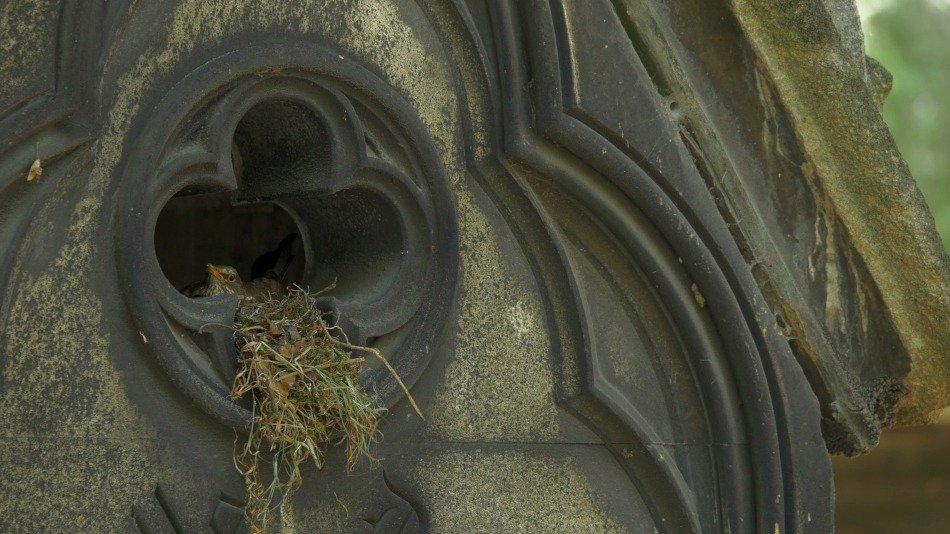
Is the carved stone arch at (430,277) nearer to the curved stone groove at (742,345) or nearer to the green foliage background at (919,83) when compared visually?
the curved stone groove at (742,345)

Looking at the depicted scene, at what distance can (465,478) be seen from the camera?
3.01m

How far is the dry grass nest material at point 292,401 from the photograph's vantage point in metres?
2.63

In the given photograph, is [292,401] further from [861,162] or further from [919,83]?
[919,83]

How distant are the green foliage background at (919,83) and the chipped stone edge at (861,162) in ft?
17.7

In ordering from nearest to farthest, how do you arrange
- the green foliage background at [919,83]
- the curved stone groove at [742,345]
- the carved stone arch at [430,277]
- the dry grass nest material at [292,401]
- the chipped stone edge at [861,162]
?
the carved stone arch at [430,277] < the dry grass nest material at [292,401] < the curved stone groove at [742,345] < the chipped stone edge at [861,162] < the green foliage background at [919,83]

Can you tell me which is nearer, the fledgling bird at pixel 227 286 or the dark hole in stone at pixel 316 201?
the dark hole in stone at pixel 316 201

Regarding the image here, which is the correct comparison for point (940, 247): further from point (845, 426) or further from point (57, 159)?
point (57, 159)

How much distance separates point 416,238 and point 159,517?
2.92 ft

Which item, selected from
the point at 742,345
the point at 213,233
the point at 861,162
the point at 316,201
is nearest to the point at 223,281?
the point at 316,201

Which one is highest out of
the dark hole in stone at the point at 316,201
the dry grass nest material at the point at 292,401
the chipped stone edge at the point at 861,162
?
the chipped stone edge at the point at 861,162

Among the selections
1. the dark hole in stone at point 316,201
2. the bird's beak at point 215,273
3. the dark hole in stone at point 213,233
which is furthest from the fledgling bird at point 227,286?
the dark hole in stone at point 213,233

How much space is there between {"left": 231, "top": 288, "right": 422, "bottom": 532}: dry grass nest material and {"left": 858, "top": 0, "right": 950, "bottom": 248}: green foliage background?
6.87 metres

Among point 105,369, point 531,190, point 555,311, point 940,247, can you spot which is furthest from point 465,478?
point 940,247

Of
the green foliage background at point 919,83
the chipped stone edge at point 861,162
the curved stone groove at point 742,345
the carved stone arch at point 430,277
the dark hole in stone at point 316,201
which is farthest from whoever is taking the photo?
the green foliage background at point 919,83
